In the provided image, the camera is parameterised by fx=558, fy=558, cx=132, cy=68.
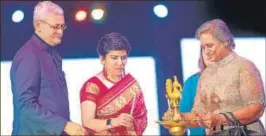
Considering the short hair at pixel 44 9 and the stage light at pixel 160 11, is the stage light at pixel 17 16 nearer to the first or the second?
the short hair at pixel 44 9

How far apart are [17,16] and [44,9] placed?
0.53 feet

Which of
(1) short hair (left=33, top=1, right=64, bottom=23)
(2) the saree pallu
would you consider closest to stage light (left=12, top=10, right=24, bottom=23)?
(1) short hair (left=33, top=1, right=64, bottom=23)

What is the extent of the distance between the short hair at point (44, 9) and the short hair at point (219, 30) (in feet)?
2.56

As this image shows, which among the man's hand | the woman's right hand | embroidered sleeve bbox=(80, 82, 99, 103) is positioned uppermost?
embroidered sleeve bbox=(80, 82, 99, 103)

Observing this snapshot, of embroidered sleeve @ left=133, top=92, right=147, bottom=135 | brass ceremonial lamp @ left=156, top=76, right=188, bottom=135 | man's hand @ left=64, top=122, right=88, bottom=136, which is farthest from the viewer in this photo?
embroidered sleeve @ left=133, top=92, right=147, bottom=135

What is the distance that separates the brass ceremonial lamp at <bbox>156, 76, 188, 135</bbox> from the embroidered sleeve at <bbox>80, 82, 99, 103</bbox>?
373 mm

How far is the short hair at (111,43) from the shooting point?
9.90 ft

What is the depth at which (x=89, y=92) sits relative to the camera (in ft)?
9.74

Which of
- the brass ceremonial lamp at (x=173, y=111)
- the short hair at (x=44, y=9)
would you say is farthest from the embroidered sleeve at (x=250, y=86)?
the short hair at (x=44, y=9)

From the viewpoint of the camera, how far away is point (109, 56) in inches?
119

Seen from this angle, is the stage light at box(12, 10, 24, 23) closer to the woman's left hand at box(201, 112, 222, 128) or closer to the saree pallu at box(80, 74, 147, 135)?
the saree pallu at box(80, 74, 147, 135)

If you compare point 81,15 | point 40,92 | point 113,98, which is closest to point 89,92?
point 113,98

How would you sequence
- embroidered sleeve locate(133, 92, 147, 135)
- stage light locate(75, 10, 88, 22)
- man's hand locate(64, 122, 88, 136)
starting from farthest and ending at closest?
1. stage light locate(75, 10, 88, 22)
2. embroidered sleeve locate(133, 92, 147, 135)
3. man's hand locate(64, 122, 88, 136)

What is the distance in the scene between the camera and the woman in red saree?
2.93 metres
